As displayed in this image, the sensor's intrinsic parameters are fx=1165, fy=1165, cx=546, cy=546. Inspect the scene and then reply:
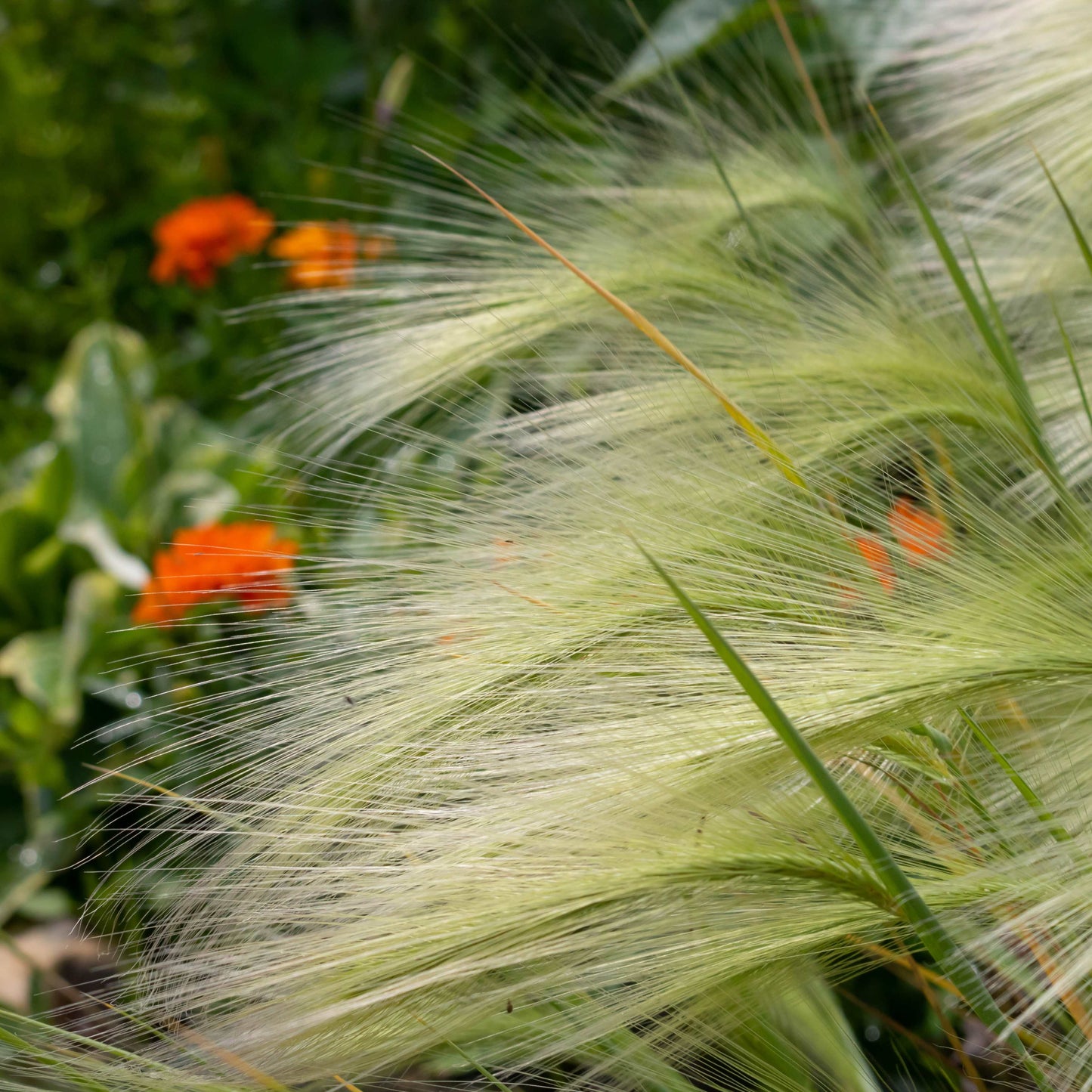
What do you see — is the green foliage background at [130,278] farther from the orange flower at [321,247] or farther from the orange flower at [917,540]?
the orange flower at [917,540]

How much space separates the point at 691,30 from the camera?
54.4 inches

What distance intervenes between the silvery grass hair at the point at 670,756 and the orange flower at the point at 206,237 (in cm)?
112

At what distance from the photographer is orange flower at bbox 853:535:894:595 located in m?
0.45

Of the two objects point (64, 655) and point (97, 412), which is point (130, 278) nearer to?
point (97, 412)

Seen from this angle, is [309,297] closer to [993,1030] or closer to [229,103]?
[993,1030]

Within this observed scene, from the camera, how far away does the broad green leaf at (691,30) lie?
115 centimetres

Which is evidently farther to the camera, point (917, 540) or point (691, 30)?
point (691, 30)

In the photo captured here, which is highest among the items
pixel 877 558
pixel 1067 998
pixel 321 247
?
pixel 877 558

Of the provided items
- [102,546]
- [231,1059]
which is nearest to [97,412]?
[102,546]

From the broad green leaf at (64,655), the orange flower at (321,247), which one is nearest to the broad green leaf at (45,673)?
the broad green leaf at (64,655)

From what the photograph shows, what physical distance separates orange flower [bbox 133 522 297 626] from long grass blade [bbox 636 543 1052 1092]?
1.34ft

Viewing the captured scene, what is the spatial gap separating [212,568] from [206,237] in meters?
0.89

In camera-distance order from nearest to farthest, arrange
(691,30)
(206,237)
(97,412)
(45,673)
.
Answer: (45,673), (691,30), (97,412), (206,237)

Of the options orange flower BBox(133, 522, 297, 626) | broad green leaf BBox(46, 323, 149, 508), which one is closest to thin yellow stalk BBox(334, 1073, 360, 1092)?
orange flower BBox(133, 522, 297, 626)
